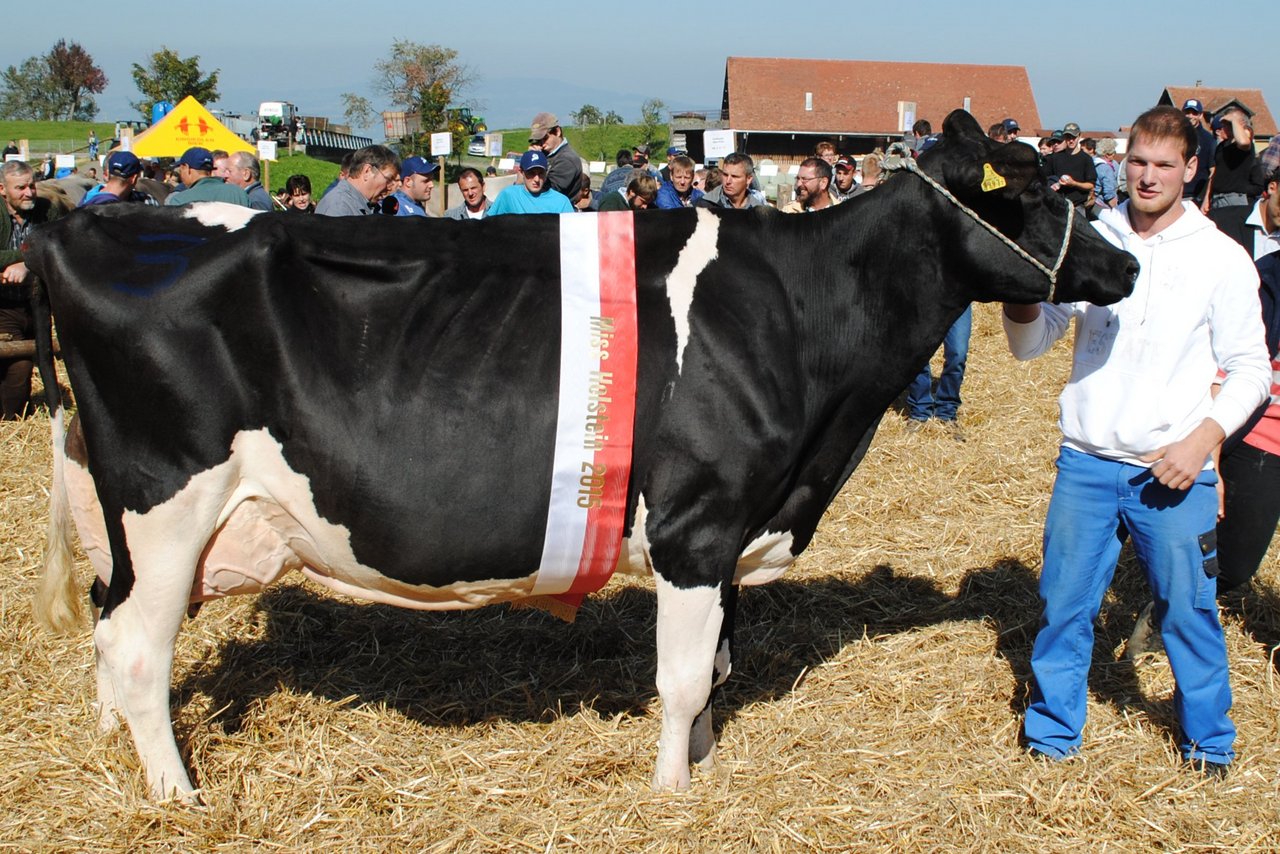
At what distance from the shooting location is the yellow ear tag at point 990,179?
11.0ft

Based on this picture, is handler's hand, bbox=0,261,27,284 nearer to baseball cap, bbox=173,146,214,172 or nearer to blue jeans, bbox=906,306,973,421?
baseball cap, bbox=173,146,214,172

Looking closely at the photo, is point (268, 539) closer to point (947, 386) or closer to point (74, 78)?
point (947, 386)

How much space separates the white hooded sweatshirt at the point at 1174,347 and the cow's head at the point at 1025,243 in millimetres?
142

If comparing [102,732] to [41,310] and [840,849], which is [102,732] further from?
[840,849]

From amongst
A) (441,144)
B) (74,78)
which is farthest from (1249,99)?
(74,78)

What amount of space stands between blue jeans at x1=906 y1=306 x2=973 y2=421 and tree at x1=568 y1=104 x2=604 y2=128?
7287 centimetres

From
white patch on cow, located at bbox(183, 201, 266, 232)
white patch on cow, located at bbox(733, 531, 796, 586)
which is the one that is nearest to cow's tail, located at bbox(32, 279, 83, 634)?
white patch on cow, located at bbox(183, 201, 266, 232)

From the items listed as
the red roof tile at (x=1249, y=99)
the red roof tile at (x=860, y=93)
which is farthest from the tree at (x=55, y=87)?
the red roof tile at (x=1249, y=99)

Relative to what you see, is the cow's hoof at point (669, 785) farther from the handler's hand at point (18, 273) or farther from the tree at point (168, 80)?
the tree at point (168, 80)

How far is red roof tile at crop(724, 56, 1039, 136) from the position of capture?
193ft

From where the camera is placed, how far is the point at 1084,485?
3.72m

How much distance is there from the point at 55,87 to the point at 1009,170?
10647cm

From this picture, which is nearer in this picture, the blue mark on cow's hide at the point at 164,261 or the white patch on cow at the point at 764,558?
the blue mark on cow's hide at the point at 164,261

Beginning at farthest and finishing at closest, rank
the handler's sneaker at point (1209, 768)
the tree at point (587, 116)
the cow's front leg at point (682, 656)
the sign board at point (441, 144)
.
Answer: the tree at point (587, 116), the sign board at point (441, 144), the handler's sneaker at point (1209, 768), the cow's front leg at point (682, 656)
